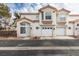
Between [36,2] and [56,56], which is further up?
[36,2]

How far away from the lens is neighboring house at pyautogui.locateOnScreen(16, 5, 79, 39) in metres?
2.83

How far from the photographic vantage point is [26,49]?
284 cm

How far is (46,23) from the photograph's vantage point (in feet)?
9.30

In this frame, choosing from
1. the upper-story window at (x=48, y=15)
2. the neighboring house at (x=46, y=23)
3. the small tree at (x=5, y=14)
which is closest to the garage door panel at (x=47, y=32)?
the neighboring house at (x=46, y=23)

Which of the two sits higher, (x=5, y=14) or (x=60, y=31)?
(x=5, y=14)

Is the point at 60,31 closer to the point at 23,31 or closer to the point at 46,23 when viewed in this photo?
the point at 46,23

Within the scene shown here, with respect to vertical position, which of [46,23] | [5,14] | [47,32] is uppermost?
[5,14]

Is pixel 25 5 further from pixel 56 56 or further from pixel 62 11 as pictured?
pixel 56 56

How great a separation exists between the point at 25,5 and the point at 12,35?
1.28 feet

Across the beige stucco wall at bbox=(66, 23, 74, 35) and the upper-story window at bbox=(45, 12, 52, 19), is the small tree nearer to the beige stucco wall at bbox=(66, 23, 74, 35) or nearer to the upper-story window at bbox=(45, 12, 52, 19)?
the upper-story window at bbox=(45, 12, 52, 19)

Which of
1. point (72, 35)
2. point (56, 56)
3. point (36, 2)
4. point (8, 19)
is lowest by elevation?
point (56, 56)

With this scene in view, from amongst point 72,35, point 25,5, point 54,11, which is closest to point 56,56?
point 72,35

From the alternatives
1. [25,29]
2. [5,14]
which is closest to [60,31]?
[25,29]

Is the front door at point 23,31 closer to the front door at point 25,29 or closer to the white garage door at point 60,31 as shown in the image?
the front door at point 25,29
